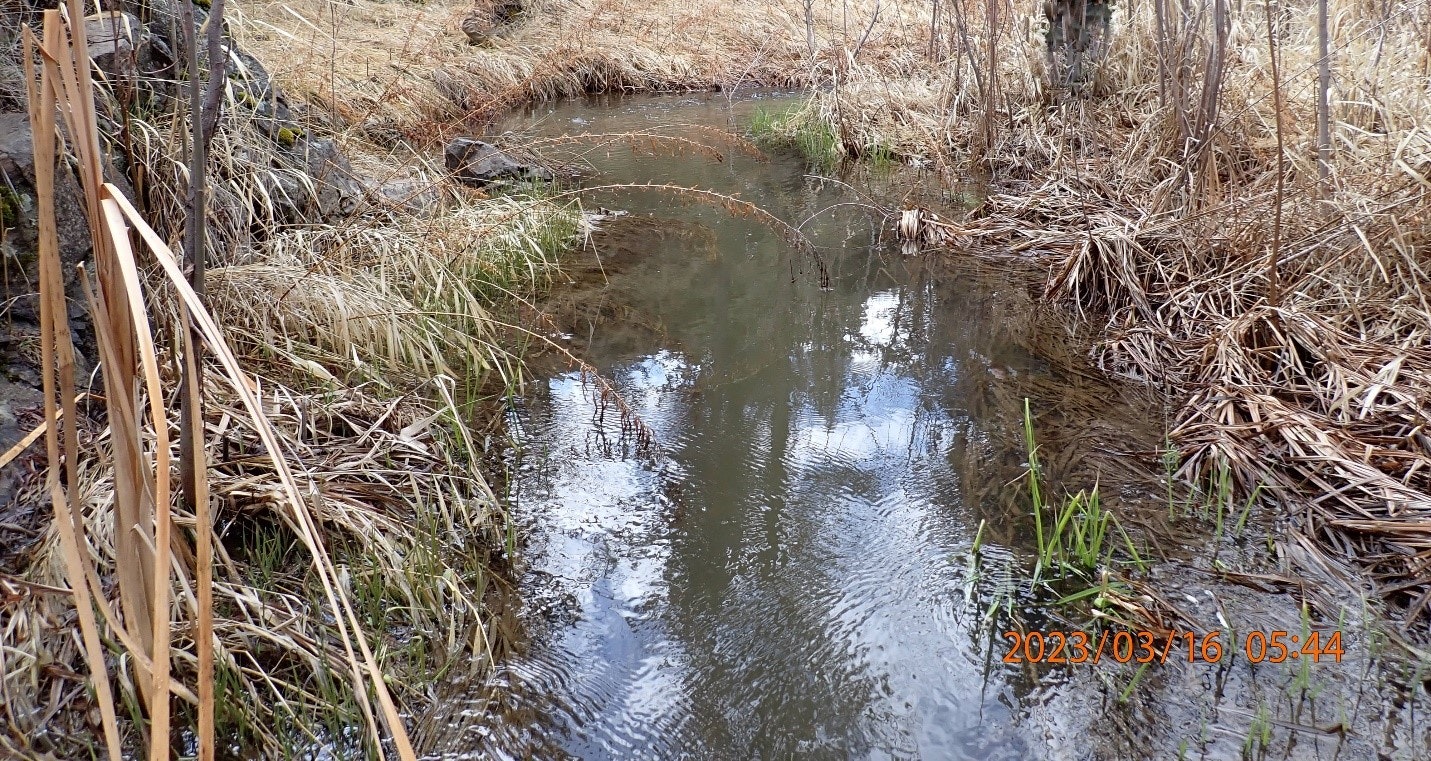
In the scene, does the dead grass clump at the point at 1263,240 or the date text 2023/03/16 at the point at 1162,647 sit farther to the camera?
the dead grass clump at the point at 1263,240

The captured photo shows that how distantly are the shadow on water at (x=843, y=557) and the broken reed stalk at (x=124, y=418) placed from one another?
927 mm

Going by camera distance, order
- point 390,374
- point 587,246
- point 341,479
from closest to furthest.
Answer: point 341,479 → point 390,374 → point 587,246

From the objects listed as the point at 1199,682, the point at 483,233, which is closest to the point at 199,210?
the point at 1199,682

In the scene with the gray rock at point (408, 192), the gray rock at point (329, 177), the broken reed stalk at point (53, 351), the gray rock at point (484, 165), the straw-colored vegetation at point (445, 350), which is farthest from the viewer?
the gray rock at point (484, 165)

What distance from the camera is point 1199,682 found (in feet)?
6.46

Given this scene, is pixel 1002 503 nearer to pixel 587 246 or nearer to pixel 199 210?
pixel 199 210

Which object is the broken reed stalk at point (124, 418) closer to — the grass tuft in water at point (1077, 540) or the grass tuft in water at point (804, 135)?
the grass tuft in water at point (1077, 540)

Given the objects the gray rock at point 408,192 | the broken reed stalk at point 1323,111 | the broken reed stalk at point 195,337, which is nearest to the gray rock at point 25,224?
the broken reed stalk at point 195,337

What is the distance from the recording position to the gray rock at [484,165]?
5582mm

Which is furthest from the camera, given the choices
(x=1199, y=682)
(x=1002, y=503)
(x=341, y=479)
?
(x=1002, y=503)

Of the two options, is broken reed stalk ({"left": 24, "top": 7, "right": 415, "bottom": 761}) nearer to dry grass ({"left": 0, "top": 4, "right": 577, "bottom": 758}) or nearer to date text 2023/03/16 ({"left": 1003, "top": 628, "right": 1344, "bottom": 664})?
dry grass ({"left": 0, "top": 4, "right": 577, "bottom": 758})

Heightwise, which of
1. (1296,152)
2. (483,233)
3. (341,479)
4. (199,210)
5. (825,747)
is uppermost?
(199,210)

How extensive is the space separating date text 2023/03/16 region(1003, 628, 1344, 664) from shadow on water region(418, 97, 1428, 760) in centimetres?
3

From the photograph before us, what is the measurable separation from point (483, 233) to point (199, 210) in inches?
106
